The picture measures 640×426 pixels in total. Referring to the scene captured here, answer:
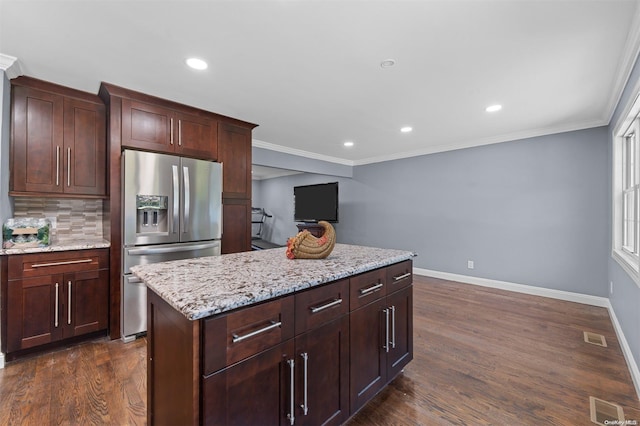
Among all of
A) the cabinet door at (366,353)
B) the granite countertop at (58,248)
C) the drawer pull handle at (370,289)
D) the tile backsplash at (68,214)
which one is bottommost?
the cabinet door at (366,353)

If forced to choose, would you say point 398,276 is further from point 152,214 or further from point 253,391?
point 152,214

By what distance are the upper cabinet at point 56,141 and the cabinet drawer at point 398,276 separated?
2.80 meters

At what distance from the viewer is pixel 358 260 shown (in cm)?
174

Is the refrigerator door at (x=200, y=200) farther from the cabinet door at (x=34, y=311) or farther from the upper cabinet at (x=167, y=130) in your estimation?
the cabinet door at (x=34, y=311)

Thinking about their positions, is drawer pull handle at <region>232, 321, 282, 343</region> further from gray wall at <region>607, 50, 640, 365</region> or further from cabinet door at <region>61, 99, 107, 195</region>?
cabinet door at <region>61, 99, 107, 195</region>

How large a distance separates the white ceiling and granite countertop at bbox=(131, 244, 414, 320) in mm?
1460

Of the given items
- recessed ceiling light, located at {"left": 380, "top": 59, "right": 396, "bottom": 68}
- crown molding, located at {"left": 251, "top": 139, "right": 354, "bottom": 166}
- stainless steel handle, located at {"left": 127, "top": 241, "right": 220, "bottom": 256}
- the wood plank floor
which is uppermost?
recessed ceiling light, located at {"left": 380, "top": 59, "right": 396, "bottom": 68}

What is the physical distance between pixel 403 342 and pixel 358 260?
29.9 inches

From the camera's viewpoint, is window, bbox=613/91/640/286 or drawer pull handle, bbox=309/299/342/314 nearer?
drawer pull handle, bbox=309/299/342/314

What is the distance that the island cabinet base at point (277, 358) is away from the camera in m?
0.96

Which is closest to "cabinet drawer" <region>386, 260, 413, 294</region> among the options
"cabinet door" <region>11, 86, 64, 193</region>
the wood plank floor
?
the wood plank floor

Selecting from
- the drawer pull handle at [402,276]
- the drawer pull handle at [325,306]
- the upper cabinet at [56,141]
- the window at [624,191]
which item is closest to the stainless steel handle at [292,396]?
the drawer pull handle at [325,306]

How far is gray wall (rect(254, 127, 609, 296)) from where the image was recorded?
11.8 feet

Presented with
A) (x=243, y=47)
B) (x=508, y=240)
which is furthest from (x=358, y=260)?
(x=508, y=240)
